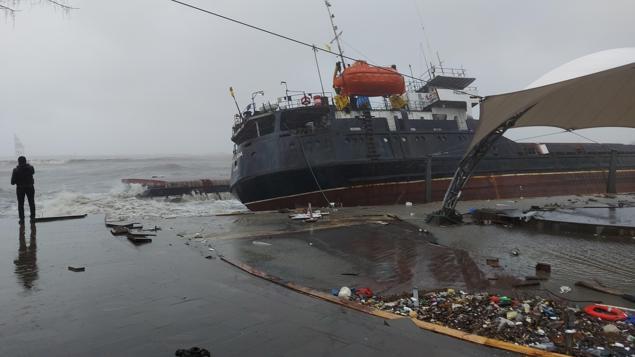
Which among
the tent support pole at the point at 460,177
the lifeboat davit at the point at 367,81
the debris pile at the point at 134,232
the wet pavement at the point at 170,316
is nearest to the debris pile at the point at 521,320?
the wet pavement at the point at 170,316

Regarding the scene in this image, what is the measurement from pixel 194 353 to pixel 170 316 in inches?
41.4

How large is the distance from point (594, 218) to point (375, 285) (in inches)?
310

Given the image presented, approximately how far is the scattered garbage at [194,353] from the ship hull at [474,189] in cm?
1425

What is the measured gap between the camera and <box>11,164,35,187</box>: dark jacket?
9750mm

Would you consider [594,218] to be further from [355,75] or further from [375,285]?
[355,75]

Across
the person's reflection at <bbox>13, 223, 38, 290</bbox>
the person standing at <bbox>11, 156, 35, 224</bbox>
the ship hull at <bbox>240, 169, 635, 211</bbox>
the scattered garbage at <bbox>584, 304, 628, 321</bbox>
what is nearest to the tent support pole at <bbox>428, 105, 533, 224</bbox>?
the scattered garbage at <bbox>584, 304, 628, 321</bbox>

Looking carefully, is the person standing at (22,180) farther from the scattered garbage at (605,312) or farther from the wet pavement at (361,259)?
the scattered garbage at (605,312)

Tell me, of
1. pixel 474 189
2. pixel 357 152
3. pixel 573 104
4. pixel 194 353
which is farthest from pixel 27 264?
pixel 474 189

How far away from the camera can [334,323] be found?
12.0 feet

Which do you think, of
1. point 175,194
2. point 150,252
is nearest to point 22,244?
point 150,252

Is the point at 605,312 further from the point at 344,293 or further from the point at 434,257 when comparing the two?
the point at 434,257

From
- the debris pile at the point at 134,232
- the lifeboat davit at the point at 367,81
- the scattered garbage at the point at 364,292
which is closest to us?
the scattered garbage at the point at 364,292

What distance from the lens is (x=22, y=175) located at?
32.2 feet

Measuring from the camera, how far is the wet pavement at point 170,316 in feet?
10.1
